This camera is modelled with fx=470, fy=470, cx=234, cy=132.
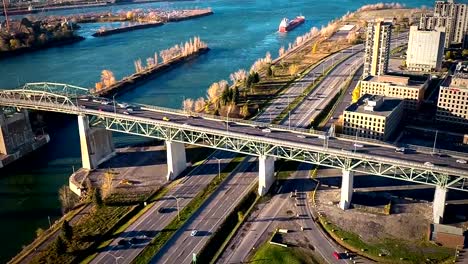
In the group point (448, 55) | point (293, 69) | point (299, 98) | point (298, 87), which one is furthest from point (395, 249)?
point (448, 55)

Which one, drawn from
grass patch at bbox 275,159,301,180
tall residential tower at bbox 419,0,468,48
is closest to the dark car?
Result: grass patch at bbox 275,159,301,180

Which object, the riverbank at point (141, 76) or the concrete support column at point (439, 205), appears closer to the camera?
the concrete support column at point (439, 205)

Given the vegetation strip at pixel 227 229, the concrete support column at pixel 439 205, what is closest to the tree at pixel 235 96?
the vegetation strip at pixel 227 229

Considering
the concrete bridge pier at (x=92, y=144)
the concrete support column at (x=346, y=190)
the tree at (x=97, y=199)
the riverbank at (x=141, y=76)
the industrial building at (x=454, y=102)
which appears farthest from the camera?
the riverbank at (x=141, y=76)

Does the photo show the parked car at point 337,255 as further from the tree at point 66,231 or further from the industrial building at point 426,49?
the industrial building at point 426,49

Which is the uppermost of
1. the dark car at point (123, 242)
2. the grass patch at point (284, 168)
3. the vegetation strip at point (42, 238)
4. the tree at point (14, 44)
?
the tree at point (14, 44)

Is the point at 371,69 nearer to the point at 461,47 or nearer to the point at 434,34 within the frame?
the point at 434,34

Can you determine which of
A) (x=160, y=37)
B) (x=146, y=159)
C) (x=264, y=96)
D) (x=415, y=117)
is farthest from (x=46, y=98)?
(x=160, y=37)
